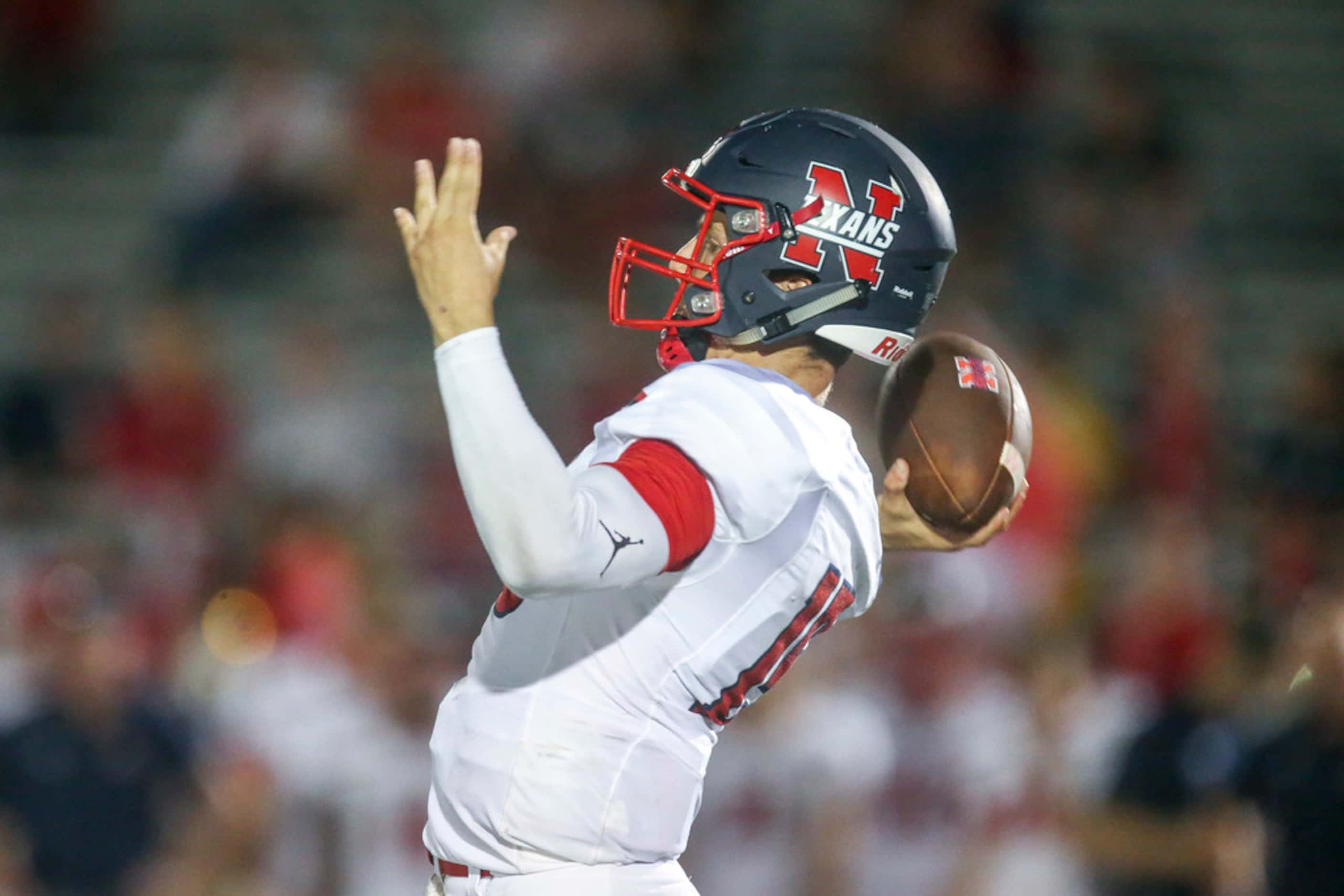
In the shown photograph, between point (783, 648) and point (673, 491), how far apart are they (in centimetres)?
43

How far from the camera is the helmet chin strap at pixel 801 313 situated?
2.69 metres

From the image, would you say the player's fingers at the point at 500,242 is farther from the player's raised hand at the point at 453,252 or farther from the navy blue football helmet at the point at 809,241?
the navy blue football helmet at the point at 809,241

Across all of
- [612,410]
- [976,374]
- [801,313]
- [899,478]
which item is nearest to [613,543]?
[801,313]

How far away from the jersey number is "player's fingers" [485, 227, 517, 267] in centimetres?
69

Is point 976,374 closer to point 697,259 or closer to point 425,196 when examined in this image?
point 697,259

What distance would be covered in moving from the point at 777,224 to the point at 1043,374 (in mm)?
4884

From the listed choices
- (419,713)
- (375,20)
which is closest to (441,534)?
(419,713)

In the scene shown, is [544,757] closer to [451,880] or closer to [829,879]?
[451,880]

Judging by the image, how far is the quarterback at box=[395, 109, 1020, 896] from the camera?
226cm

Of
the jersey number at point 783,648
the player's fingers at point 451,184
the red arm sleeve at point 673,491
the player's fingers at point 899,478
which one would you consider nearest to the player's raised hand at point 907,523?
the player's fingers at point 899,478

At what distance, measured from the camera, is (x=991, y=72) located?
816 centimetres

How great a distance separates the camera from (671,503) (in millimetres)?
2332

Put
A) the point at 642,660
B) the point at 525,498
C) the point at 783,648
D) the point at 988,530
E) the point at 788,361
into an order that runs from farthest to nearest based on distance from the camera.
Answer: the point at 988,530 < the point at 788,361 < the point at 783,648 < the point at 642,660 < the point at 525,498

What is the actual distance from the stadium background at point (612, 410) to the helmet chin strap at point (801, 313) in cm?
247
